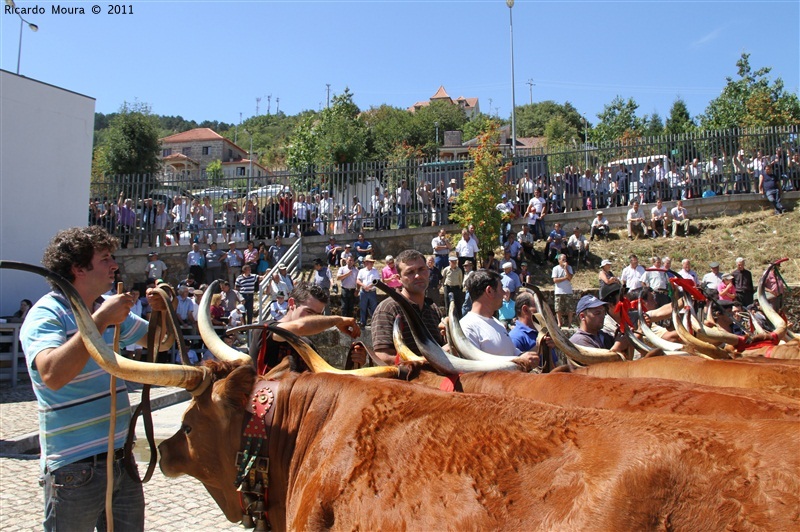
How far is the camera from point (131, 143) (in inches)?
1698

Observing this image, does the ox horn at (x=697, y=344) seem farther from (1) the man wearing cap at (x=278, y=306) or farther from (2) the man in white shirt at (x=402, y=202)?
(2) the man in white shirt at (x=402, y=202)

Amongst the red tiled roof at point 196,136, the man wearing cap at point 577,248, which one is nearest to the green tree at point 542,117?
the red tiled roof at point 196,136

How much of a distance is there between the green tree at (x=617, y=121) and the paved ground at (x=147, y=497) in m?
58.1

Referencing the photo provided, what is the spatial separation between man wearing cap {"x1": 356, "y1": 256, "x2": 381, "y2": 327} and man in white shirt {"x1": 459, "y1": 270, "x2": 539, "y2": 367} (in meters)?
9.47

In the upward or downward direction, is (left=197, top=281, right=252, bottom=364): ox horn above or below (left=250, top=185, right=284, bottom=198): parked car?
below

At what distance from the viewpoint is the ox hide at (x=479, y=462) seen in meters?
1.95

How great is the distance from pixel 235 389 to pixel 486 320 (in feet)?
9.74

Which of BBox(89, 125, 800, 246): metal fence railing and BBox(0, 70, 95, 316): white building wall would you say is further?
BBox(89, 125, 800, 246): metal fence railing

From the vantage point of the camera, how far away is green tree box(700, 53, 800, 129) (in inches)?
1457

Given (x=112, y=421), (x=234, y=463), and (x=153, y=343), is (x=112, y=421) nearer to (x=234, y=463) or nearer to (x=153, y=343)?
(x=153, y=343)

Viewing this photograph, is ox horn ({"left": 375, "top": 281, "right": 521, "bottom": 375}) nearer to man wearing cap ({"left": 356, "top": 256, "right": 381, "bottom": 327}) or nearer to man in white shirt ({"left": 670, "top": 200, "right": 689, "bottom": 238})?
man wearing cap ({"left": 356, "top": 256, "right": 381, "bottom": 327})

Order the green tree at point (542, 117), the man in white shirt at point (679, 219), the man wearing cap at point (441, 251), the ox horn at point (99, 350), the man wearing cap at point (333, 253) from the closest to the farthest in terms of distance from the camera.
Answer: the ox horn at point (99, 350) < the man wearing cap at point (441, 251) < the man wearing cap at point (333, 253) < the man in white shirt at point (679, 219) < the green tree at point (542, 117)

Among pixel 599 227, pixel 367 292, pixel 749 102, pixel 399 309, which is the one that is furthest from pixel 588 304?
pixel 749 102

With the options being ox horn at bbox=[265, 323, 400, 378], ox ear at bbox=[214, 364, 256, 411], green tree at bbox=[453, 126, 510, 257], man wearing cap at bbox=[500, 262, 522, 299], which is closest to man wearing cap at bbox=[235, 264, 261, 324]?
green tree at bbox=[453, 126, 510, 257]
